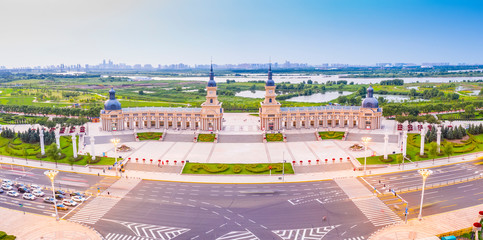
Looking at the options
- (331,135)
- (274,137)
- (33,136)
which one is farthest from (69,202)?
(331,135)

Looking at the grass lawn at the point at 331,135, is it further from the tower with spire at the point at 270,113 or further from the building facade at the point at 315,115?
the tower with spire at the point at 270,113

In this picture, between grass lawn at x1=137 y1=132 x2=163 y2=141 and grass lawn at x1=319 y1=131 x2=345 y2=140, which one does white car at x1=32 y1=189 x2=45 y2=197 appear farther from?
grass lawn at x1=319 y1=131 x2=345 y2=140

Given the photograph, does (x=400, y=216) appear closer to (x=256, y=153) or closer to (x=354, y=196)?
(x=354, y=196)

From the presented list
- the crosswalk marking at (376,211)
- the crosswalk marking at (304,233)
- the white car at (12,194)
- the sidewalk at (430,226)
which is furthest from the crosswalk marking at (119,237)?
the crosswalk marking at (376,211)

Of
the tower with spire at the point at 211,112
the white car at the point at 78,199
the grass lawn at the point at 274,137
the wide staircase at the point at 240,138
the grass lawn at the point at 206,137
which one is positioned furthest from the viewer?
the tower with spire at the point at 211,112

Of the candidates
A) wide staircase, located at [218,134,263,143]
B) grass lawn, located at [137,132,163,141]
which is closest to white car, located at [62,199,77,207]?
grass lawn, located at [137,132,163,141]

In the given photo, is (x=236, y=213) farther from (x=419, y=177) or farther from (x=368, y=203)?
(x=419, y=177)

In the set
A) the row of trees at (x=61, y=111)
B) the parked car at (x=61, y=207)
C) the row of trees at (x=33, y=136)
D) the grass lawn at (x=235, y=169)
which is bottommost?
the parked car at (x=61, y=207)
